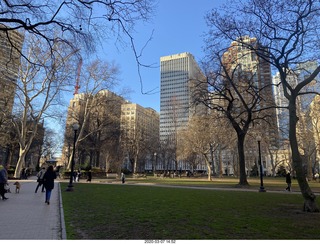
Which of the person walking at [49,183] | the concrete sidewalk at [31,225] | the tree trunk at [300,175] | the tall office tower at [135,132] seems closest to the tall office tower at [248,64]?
the tree trunk at [300,175]

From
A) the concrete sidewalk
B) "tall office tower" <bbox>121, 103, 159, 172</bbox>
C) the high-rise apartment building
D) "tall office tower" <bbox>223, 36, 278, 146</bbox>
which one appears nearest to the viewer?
the concrete sidewalk

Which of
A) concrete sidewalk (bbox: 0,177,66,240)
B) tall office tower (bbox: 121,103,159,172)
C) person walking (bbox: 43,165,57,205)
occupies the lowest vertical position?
concrete sidewalk (bbox: 0,177,66,240)

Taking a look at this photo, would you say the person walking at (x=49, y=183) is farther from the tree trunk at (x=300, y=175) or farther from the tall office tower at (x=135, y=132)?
the tall office tower at (x=135, y=132)

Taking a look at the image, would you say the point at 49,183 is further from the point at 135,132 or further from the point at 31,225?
the point at 135,132

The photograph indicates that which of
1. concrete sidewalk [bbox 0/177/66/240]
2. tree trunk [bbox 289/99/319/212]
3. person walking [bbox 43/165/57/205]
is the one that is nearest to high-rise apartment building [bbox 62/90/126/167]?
person walking [bbox 43/165/57/205]

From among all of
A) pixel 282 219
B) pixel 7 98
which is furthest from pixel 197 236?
pixel 7 98

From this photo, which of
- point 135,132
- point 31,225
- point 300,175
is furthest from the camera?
point 135,132

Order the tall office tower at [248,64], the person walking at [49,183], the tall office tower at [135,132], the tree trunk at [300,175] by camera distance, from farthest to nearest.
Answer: the tall office tower at [135,132], the tall office tower at [248,64], the person walking at [49,183], the tree trunk at [300,175]

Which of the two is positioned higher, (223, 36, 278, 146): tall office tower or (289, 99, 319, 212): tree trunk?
(223, 36, 278, 146): tall office tower

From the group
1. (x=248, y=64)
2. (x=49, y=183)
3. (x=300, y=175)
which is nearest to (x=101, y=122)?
(x=248, y=64)

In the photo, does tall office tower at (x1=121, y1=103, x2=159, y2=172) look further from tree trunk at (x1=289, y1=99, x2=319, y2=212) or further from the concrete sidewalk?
the concrete sidewalk

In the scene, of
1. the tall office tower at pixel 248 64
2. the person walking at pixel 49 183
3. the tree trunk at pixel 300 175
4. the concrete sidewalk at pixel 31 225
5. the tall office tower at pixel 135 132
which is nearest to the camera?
the concrete sidewalk at pixel 31 225

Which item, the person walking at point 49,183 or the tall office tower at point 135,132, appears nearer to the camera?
the person walking at point 49,183

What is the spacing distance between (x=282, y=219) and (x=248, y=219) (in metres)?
1.18
